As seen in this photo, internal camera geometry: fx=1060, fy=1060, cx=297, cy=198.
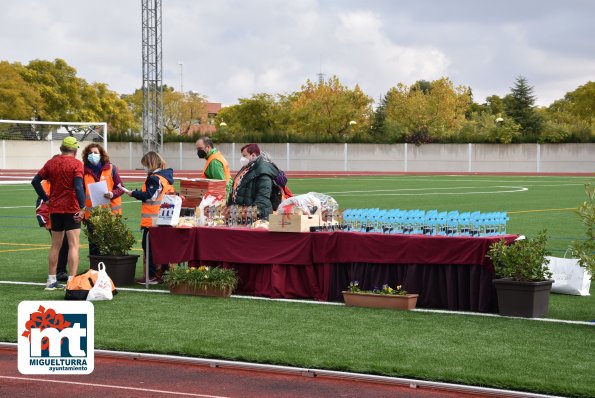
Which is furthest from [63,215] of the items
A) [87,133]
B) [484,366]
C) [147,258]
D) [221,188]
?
[87,133]

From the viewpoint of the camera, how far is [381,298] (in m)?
12.0

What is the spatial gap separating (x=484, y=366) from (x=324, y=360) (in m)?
1.35

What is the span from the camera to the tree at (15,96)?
8469cm

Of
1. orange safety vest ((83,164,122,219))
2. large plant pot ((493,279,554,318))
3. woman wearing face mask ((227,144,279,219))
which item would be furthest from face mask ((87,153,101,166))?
large plant pot ((493,279,554,318))

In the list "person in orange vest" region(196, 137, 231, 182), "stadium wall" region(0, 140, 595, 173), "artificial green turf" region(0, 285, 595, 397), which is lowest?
"artificial green turf" region(0, 285, 595, 397)

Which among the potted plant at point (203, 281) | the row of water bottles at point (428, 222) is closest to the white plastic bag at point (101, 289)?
the potted plant at point (203, 281)

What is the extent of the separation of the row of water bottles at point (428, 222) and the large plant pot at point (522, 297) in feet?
2.67

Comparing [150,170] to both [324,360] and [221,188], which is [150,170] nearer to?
[221,188]

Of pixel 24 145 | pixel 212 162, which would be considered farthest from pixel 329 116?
pixel 212 162

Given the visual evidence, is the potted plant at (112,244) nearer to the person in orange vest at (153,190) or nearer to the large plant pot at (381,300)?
the person in orange vest at (153,190)

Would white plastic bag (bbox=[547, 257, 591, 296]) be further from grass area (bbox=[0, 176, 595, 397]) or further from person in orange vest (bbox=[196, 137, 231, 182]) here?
person in orange vest (bbox=[196, 137, 231, 182])

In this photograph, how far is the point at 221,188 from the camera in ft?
46.3

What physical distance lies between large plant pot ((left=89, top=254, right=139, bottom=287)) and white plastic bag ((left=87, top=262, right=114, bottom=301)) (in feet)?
3.96

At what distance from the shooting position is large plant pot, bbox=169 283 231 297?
1285 centimetres
